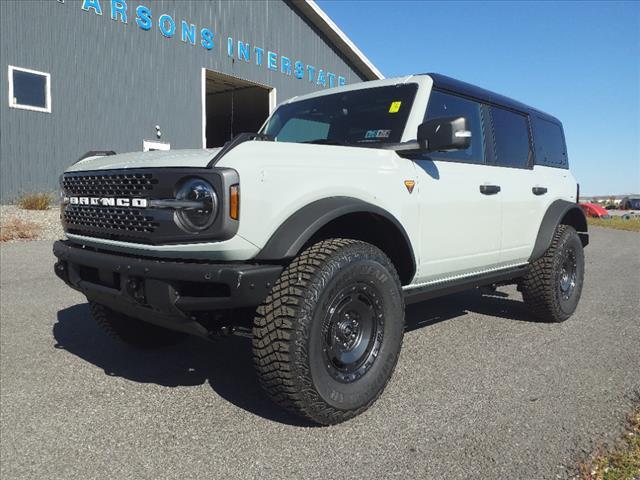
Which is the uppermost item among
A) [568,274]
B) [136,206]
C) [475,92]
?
[475,92]

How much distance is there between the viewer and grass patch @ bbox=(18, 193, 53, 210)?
11.1 meters

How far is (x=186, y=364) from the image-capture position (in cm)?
349

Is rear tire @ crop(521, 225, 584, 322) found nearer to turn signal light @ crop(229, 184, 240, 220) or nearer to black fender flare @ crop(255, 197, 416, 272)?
black fender flare @ crop(255, 197, 416, 272)

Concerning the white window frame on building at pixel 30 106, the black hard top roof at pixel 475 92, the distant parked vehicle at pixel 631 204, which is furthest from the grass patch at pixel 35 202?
the distant parked vehicle at pixel 631 204

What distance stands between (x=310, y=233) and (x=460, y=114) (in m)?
1.93

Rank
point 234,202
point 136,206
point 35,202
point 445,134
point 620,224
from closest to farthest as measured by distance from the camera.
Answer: point 234,202 < point 136,206 < point 445,134 < point 35,202 < point 620,224

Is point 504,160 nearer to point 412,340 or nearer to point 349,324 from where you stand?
point 412,340

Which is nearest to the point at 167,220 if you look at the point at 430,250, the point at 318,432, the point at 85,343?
the point at 318,432

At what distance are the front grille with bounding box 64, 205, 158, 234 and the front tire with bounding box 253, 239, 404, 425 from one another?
2.33 feet

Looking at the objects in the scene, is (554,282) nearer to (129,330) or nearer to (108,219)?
(129,330)

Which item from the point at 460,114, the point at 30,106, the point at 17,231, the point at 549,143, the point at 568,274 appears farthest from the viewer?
the point at 30,106

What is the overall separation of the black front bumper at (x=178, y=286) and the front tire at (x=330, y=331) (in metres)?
0.15

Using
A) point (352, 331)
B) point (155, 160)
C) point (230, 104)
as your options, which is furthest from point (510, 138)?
point (230, 104)

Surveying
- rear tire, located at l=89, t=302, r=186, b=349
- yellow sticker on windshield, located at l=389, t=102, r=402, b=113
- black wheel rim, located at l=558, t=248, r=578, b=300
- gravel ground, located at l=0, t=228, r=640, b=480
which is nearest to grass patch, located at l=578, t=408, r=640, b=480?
gravel ground, located at l=0, t=228, r=640, b=480
